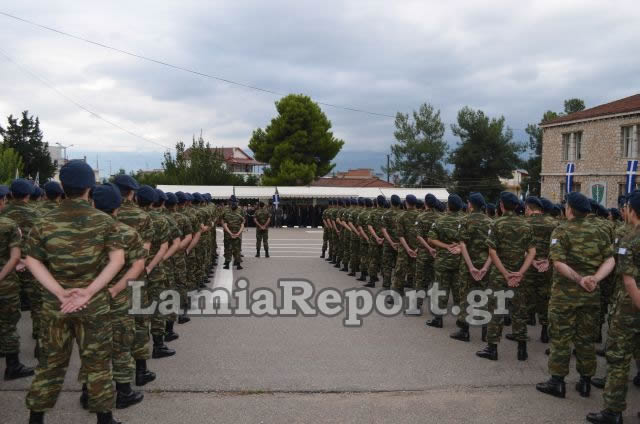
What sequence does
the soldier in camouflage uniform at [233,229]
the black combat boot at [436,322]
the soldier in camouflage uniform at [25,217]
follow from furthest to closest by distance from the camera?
1. the soldier in camouflage uniform at [233,229]
2. the black combat boot at [436,322]
3. the soldier in camouflage uniform at [25,217]

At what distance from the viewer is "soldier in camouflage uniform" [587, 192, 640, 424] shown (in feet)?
13.6

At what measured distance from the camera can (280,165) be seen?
145ft

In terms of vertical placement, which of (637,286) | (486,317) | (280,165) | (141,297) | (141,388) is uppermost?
(280,165)

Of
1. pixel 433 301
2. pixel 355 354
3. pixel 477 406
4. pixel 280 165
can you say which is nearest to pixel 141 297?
pixel 355 354

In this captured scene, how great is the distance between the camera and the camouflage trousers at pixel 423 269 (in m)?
8.30

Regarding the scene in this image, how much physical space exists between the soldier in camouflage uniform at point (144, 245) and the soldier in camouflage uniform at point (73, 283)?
1.34 m

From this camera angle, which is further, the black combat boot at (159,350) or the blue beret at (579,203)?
the black combat boot at (159,350)

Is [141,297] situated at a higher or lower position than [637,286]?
lower

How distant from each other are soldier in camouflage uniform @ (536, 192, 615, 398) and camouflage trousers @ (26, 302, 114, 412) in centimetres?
397

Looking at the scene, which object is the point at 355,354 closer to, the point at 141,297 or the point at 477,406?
the point at 477,406

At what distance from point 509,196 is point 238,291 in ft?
19.2

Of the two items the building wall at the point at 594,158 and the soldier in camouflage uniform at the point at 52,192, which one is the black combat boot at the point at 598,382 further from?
the building wall at the point at 594,158

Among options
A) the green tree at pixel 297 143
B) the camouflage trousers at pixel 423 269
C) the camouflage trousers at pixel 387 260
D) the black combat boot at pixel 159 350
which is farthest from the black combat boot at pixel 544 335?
the green tree at pixel 297 143

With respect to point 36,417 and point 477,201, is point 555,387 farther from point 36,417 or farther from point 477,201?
point 36,417
